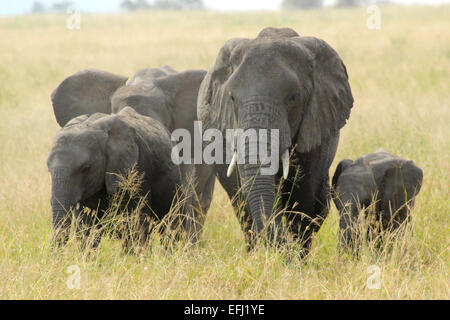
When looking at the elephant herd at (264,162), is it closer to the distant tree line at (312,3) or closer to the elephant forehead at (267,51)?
the elephant forehead at (267,51)

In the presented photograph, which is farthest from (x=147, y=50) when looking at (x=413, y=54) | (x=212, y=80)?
(x=212, y=80)

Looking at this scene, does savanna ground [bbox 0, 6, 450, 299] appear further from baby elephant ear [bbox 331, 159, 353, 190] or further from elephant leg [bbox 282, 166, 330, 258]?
baby elephant ear [bbox 331, 159, 353, 190]

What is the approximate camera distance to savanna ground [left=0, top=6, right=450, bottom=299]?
5.28 m

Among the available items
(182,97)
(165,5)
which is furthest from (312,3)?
(182,97)

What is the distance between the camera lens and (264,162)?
5.50 metres

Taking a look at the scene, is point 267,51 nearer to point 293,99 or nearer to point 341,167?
point 293,99

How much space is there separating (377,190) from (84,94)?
3859 mm

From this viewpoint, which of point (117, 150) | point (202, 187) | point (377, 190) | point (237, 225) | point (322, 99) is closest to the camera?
Result: point (322, 99)

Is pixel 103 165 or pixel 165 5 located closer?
pixel 103 165

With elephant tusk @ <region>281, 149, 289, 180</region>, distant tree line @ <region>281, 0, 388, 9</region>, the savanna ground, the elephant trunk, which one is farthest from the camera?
distant tree line @ <region>281, 0, 388, 9</region>

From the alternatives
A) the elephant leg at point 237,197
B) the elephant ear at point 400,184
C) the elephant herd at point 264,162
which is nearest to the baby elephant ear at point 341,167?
the elephant herd at point 264,162

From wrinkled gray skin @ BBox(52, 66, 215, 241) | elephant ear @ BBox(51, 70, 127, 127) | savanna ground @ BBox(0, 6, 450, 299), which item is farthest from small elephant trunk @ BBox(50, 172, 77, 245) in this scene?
elephant ear @ BBox(51, 70, 127, 127)

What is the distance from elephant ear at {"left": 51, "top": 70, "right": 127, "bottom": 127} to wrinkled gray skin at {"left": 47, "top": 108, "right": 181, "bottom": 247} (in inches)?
58.3

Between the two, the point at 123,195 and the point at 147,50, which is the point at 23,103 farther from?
the point at 123,195
